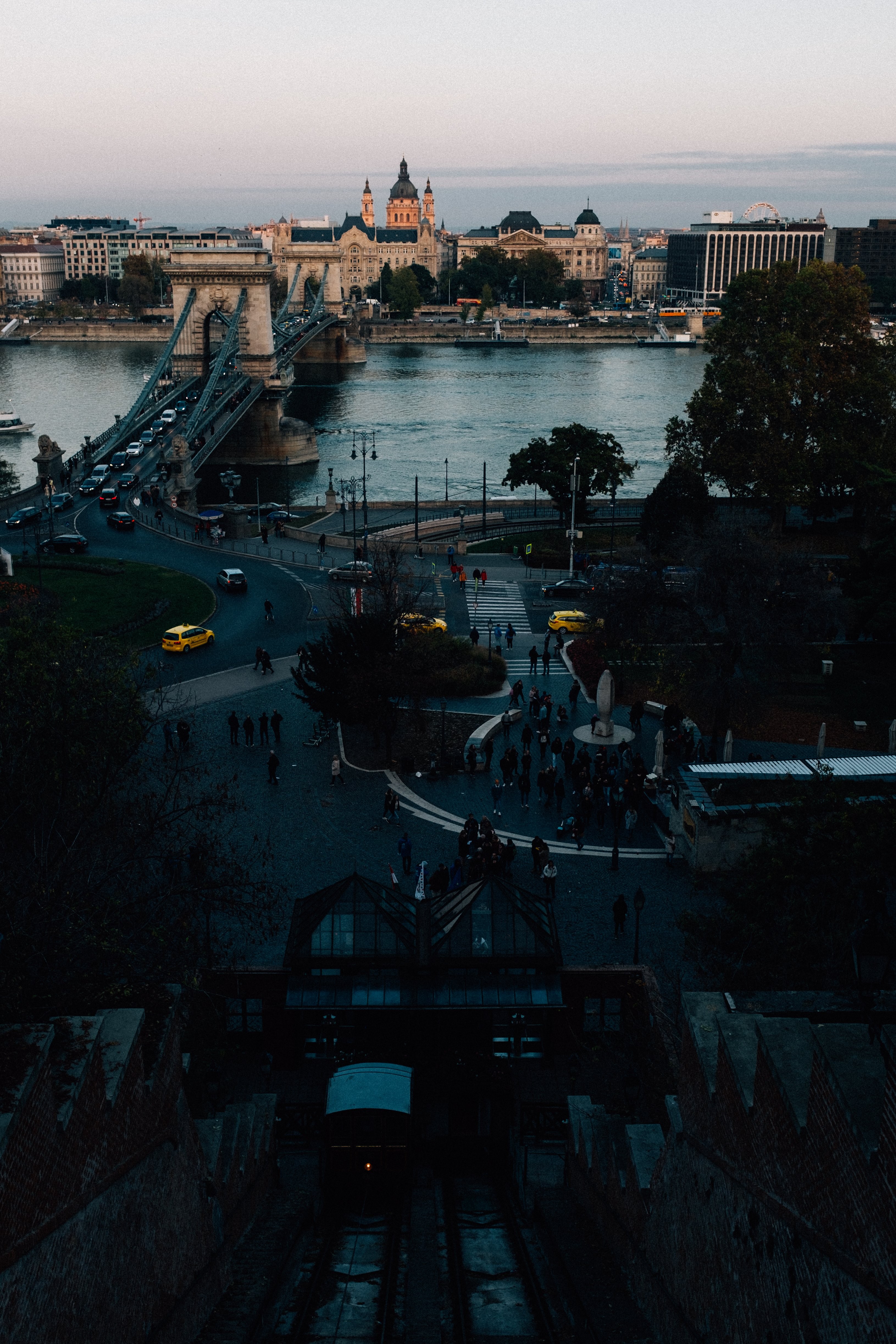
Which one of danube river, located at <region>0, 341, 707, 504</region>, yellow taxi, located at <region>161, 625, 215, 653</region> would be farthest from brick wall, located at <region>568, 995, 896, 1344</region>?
danube river, located at <region>0, 341, 707, 504</region>

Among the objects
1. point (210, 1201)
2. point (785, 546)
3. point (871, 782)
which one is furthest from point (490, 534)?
point (210, 1201)

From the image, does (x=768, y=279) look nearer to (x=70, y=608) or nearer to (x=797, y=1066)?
(x=70, y=608)

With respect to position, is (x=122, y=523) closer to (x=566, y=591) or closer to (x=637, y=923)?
(x=566, y=591)

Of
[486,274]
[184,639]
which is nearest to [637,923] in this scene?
[184,639]

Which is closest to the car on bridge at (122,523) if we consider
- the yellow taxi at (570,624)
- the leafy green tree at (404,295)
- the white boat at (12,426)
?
the yellow taxi at (570,624)

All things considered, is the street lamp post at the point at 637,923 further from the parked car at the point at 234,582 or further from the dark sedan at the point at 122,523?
the dark sedan at the point at 122,523

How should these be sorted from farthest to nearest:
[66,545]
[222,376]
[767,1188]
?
[222,376], [66,545], [767,1188]
